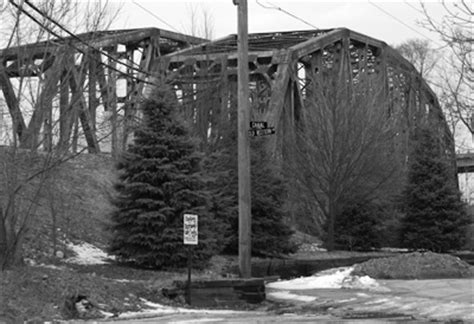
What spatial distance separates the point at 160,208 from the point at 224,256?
6.89m

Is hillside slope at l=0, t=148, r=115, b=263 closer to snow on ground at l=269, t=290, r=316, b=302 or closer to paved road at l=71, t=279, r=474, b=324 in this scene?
paved road at l=71, t=279, r=474, b=324

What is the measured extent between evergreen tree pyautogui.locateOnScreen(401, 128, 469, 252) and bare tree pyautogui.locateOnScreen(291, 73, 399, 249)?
139 inches

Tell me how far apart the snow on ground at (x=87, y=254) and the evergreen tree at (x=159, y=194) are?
1021 millimetres

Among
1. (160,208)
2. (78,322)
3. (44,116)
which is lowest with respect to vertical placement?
(78,322)

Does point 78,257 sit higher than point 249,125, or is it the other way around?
point 249,125

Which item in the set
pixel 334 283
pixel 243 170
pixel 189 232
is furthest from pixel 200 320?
pixel 334 283

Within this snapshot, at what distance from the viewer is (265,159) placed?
3028cm

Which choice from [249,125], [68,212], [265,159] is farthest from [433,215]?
[249,125]

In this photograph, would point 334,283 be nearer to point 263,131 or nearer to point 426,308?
point 263,131

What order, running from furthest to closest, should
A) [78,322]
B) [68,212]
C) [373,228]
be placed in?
[373,228] < [68,212] < [78,322]

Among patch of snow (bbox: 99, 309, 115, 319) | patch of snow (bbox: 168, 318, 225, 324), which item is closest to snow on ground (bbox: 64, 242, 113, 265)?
patch of snow (bbox: 99, 309, 115, 319)

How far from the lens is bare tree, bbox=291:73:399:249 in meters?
32.7

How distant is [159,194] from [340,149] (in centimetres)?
1316

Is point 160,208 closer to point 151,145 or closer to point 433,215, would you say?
point 151,145
